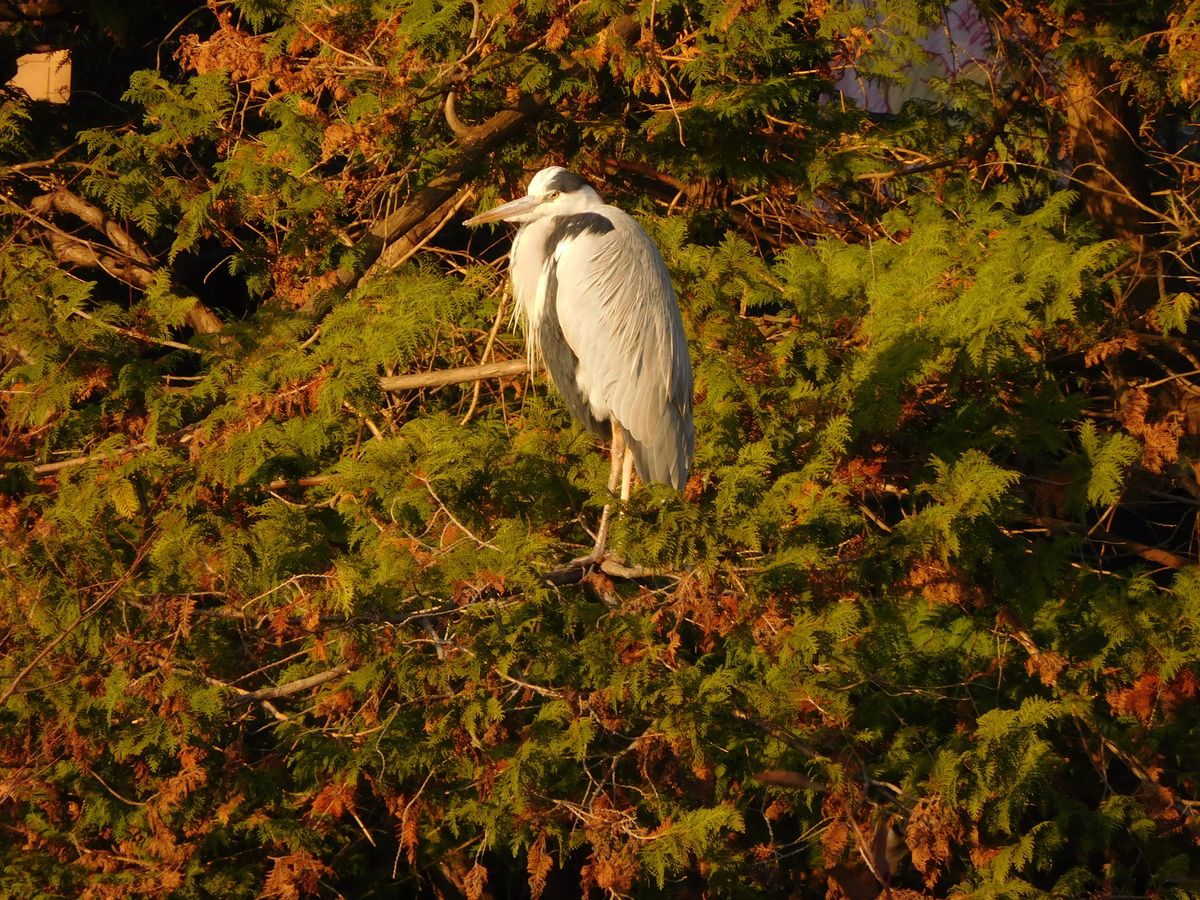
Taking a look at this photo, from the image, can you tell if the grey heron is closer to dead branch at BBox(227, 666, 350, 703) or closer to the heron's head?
the heron's head

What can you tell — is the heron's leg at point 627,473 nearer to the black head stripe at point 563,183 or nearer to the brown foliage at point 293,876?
the black head stripe at point 563,183

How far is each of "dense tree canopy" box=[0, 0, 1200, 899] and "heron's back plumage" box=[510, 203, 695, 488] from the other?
0.49ft

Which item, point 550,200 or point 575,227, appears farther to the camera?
point 550,200

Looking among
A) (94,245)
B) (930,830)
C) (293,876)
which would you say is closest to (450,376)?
(293,876)

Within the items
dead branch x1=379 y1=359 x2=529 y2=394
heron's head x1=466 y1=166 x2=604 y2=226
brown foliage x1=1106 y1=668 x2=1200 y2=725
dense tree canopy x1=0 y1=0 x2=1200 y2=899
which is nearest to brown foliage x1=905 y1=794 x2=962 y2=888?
dense tree canopy x1=0 y1=0 x2=1200 y2=899

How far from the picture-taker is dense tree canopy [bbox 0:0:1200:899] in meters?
3.96

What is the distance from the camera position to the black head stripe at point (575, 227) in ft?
16.6

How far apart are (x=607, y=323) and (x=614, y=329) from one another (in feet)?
0.11

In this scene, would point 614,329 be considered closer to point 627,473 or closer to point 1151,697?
point 627,473

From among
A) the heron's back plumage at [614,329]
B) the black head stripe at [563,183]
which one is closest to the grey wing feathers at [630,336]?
the heron's back plumage at [614,329]

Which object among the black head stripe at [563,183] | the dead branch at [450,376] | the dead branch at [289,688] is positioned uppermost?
the black head stripe at [563,183]

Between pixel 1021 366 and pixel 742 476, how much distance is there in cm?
151

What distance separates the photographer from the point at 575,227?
509cm

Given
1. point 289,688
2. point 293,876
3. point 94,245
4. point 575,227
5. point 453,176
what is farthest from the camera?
point 94,245
